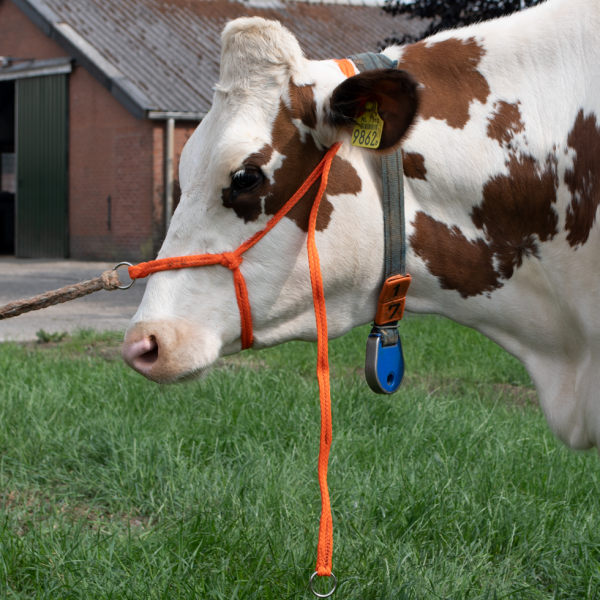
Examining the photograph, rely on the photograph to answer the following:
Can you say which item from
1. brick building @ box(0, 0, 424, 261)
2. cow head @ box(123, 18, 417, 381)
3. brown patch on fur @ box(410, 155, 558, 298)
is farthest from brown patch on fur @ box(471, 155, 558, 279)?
brick building @ box(0, 0, 424, 261)

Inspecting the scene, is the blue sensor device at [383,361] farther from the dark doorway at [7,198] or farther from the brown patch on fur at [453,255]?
the dark doorway at [7,198]

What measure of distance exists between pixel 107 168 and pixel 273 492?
50.1 feet

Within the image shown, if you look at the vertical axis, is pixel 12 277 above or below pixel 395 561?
below

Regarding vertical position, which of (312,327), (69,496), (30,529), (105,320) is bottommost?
(105,320)

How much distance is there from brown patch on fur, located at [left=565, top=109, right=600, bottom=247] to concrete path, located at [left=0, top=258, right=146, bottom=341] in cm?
298

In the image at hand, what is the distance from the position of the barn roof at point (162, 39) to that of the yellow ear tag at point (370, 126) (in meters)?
14.4

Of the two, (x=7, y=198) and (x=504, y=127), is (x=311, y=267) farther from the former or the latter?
(x=7, y=198)

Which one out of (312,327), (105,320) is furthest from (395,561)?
(105,320)

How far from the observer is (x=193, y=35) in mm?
18438

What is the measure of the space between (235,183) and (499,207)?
0.66 metres

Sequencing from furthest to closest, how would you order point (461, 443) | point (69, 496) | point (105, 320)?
point (105, 320), point (461, 443), point (69, 496)

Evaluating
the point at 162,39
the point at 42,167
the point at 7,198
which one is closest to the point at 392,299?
the point at 162,39

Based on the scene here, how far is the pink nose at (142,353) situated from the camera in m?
1.82

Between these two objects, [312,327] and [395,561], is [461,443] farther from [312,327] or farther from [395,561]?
[312,327]
